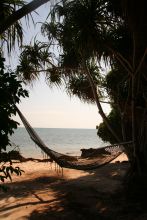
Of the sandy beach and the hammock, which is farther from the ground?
the hammock

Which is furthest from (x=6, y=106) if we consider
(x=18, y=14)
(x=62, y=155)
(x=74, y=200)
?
(x=74, y=200)

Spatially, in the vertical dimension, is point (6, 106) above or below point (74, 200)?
above

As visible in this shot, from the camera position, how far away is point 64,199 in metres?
6.53

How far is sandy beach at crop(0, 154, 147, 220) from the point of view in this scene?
218 inches

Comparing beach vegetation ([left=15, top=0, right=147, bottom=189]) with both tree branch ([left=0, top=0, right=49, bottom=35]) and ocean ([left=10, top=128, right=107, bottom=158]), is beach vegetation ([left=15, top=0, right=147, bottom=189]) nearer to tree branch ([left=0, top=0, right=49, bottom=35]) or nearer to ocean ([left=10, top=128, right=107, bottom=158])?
tree branch ([left=0, top=0, right=49, bottom=35])

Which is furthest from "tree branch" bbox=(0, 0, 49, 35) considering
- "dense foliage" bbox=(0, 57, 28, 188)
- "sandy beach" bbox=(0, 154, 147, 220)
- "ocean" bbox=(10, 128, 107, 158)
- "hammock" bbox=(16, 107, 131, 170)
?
"ocean" bbox=(10, 128, 107, 158)

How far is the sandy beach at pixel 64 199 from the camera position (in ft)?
18.1

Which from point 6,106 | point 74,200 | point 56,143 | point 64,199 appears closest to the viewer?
point 6,106

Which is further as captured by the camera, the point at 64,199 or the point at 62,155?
the point at 64,199

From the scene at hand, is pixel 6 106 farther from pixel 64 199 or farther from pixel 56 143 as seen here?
pixel 56 143

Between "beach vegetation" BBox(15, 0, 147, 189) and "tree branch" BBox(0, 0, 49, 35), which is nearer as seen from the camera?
"tree branch" BBox(0, 0, 49, 35)

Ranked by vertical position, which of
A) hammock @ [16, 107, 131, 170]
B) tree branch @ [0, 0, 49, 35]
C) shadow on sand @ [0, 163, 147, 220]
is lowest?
shadow on sand @ [0, 163, 147, 220]

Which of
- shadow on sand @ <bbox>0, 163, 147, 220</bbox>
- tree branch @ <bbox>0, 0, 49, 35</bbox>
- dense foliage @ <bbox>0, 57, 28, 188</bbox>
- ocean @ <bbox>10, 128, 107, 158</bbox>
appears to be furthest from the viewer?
ocean @ <bbox>10, 128, 107, 158</bbox>

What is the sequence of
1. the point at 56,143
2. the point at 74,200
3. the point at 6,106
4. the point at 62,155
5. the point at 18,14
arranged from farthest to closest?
the point at 56,143 < the point at 74,200 < the point at 62,155 < the point at 18,14 < the point at 6,106
